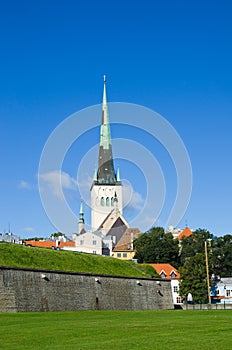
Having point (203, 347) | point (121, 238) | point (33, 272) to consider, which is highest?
point (121, 238)

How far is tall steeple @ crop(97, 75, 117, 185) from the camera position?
133875mm

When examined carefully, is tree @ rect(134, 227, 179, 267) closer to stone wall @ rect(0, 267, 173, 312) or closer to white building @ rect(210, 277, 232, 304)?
white building @ rect(210, 277, 232, 304)

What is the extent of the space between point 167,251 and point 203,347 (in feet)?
255

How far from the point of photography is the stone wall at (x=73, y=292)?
120ft

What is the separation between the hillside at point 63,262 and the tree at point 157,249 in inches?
1097

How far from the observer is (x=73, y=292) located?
4238 centimetres

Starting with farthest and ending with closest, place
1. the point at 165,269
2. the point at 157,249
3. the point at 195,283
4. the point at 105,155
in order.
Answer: the point at 105,155, the point at 157,249, the point at 165,269, the point at 195,283

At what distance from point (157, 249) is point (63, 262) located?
4199cm

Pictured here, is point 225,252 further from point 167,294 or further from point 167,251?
point 167,294

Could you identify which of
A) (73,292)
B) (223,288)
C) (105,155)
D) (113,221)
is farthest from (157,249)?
(105,155)

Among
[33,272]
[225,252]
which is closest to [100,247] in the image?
[225,252]

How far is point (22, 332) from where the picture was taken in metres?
17.2

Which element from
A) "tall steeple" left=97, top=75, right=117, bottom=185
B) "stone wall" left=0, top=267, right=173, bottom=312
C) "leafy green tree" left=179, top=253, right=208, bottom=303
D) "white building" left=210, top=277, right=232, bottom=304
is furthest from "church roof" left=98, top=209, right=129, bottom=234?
"stone wall" left=0, top=267, right=173, bottom=312

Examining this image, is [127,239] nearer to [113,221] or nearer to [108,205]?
[113,221]
